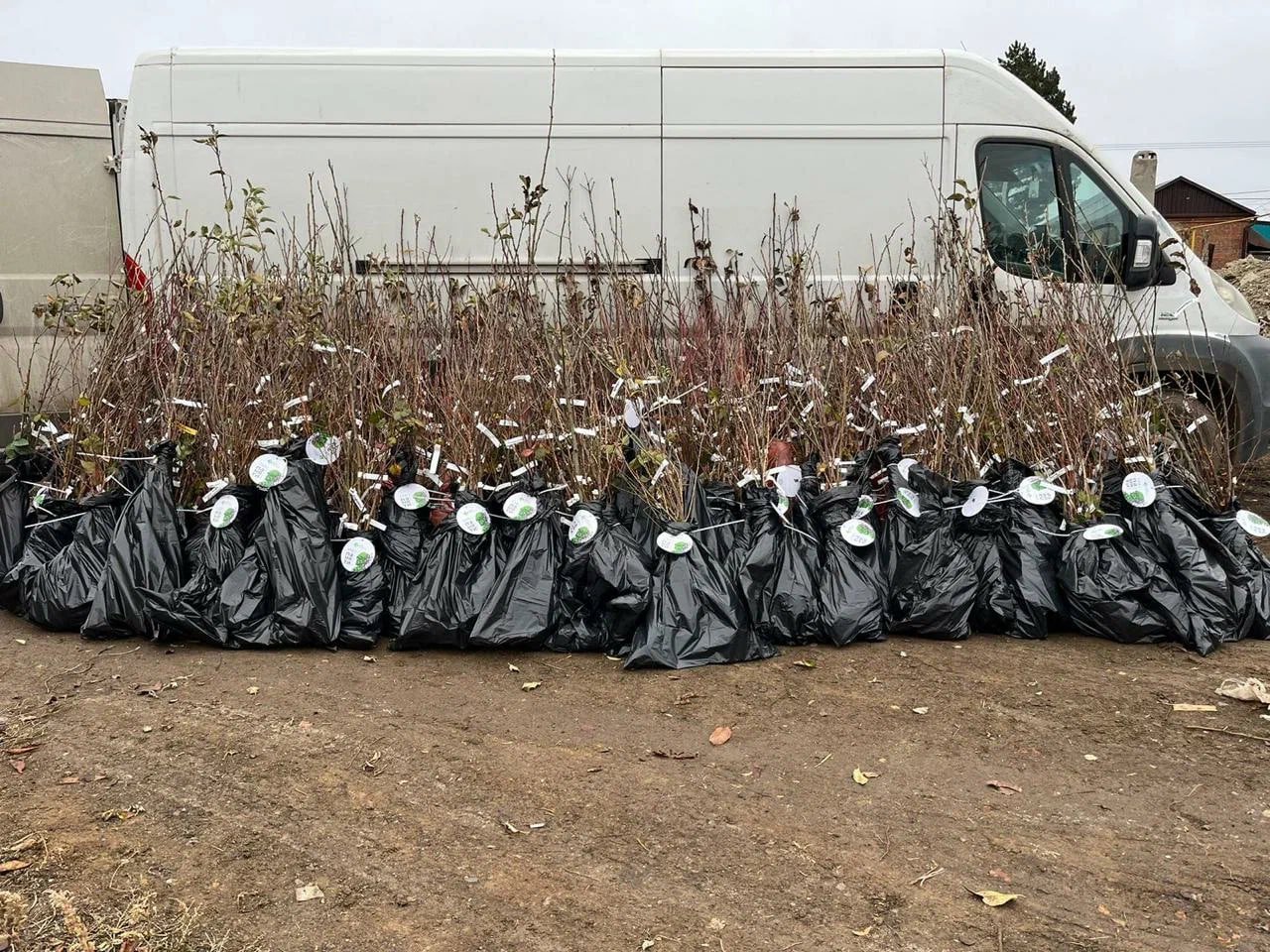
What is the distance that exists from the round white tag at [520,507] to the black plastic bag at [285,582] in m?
0.77

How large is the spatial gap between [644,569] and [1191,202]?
1723 inches

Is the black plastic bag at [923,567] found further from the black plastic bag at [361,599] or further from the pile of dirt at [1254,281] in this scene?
the pile of dirt at [1254,281]

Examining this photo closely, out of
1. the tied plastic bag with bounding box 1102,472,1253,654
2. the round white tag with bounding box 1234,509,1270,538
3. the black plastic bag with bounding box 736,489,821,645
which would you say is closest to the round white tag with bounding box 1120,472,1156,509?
the tied plastic bag with bounding box 1102,472,1253,654

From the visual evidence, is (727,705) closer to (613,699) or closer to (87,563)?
(613,699)

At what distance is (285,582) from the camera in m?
3.83

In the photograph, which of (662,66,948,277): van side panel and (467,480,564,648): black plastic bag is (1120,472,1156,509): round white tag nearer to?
(662,66,948,277): van side panel

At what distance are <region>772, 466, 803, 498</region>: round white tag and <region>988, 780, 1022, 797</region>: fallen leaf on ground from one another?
1454mm

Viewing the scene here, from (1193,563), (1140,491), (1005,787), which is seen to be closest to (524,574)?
(1005,787)

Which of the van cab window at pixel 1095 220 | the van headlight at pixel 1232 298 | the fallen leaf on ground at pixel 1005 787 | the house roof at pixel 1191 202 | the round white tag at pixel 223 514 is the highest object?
the house roof at pixel 1191 202

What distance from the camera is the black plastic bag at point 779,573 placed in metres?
3.86

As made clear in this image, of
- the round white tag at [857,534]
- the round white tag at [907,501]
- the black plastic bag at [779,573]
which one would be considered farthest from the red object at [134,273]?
the round white tag at [907,501]

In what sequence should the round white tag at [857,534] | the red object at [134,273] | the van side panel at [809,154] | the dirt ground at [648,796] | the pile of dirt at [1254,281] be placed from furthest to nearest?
the pile of dirt at [1254,281] → the van side panel at [809,154] → the red object at [134,273] → the round white tag at [857,534] → the dirt ground at [648,796]

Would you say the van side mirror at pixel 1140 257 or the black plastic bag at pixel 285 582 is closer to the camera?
the black plastic bag at pixel 285 582

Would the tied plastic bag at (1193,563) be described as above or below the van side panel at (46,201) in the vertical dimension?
below
